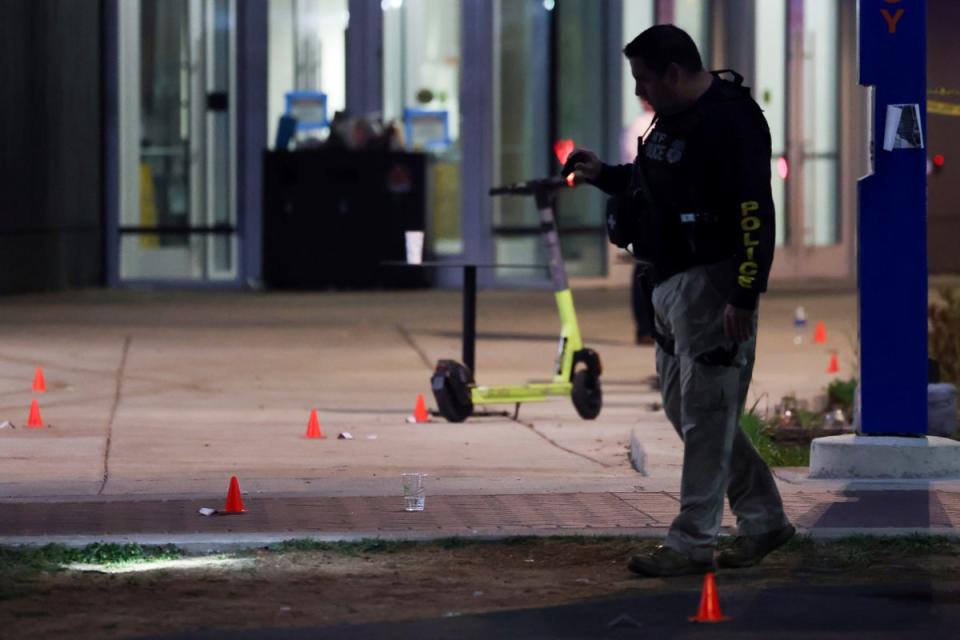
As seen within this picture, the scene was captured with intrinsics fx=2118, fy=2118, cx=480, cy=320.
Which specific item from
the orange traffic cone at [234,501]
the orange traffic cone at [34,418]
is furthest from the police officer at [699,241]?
the orange traffic cone at [34,418]

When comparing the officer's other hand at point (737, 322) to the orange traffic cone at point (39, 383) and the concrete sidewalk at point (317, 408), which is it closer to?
the concrete sidewalk at point (317, 408)

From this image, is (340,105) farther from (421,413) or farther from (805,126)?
(421,413)

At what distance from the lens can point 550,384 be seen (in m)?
11.6

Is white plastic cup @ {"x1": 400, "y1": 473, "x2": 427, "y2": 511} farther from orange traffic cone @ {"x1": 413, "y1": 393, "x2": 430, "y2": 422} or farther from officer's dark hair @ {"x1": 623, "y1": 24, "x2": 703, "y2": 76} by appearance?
orange traffic cone @ {"x1": 413, "y1": 393, "x2": 430, "y2": 422}

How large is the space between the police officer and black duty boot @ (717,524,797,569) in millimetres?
174

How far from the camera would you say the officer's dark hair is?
6574 millimetres

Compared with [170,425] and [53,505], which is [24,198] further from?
[53,505]

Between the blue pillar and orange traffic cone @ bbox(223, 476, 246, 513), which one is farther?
the blue pillar

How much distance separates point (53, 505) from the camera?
26.2 ft

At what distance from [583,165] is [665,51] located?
50cm

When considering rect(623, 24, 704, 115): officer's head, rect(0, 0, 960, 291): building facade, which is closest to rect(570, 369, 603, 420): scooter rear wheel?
rect(623, 24, 704, 115): officer's head

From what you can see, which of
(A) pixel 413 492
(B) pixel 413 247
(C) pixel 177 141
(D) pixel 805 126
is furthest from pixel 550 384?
(D) pixel 805 126

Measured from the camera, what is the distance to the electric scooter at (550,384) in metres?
11.3

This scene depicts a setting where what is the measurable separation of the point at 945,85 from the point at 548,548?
23.7ft
